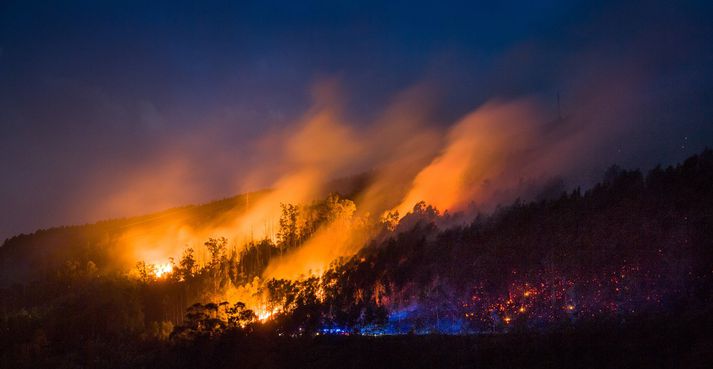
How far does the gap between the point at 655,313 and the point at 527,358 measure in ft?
20.4

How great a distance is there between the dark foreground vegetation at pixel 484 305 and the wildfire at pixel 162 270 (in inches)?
507

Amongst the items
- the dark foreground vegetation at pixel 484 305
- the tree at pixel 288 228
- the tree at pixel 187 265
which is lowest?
the dark foreground vegetation at pixel 484 305

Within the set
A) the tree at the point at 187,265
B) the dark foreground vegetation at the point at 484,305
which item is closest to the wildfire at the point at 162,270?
the tree at the point at 187,265

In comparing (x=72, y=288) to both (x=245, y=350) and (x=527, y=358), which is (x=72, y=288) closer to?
(x=245, y=350)

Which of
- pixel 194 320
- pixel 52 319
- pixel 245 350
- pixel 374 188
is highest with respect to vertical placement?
pixel 374 188

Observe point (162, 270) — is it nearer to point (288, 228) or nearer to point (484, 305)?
point (288, 228)

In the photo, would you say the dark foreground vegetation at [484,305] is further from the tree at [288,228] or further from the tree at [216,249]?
the tree at [288,228]

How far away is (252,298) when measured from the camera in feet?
126

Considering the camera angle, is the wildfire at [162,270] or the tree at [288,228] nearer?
the tree at [288,228]

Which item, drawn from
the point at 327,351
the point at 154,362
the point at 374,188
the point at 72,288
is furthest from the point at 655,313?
the point at 72,288

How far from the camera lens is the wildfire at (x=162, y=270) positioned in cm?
5871

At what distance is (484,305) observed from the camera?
24812 millimetres

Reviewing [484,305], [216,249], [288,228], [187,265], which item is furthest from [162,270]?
[484,305]

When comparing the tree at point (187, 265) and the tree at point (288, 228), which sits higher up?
the tree at point (288, 228)
